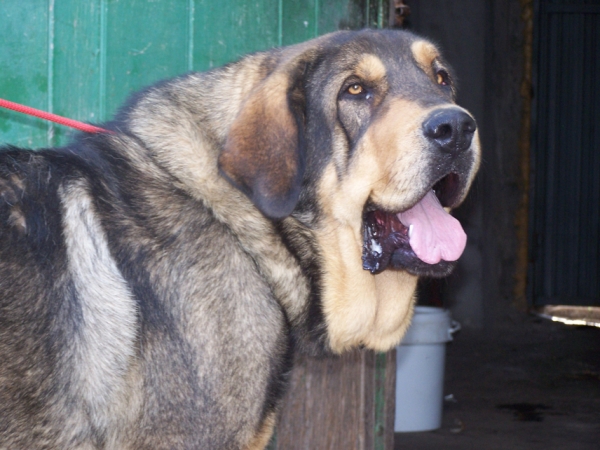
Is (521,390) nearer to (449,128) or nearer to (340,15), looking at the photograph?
(340,15)

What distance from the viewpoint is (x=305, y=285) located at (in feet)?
9.03

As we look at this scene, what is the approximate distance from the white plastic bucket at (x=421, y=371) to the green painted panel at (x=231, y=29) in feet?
7.57

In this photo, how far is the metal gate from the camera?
9.89 metres

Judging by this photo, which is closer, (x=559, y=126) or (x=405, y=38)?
(x=405, y=38)

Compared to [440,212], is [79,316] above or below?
below

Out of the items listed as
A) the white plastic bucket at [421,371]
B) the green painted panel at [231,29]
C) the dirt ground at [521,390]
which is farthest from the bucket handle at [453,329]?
the green painted panel at [231,29]

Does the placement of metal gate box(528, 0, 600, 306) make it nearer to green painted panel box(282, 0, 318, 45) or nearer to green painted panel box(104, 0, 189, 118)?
green painted panel box(282, 0, 318, 45)

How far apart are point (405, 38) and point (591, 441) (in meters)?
3.53

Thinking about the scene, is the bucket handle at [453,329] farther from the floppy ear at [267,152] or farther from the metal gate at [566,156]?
the metal gate at [566,156]

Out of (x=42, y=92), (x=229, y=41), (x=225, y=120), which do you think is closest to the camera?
(x=225, y=120)

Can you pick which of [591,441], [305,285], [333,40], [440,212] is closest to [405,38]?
→ [333,40]

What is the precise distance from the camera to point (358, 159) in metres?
2.67

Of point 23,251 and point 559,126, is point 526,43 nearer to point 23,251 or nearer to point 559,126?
point 559,126

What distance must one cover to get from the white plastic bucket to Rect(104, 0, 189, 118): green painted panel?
2.56 metres
